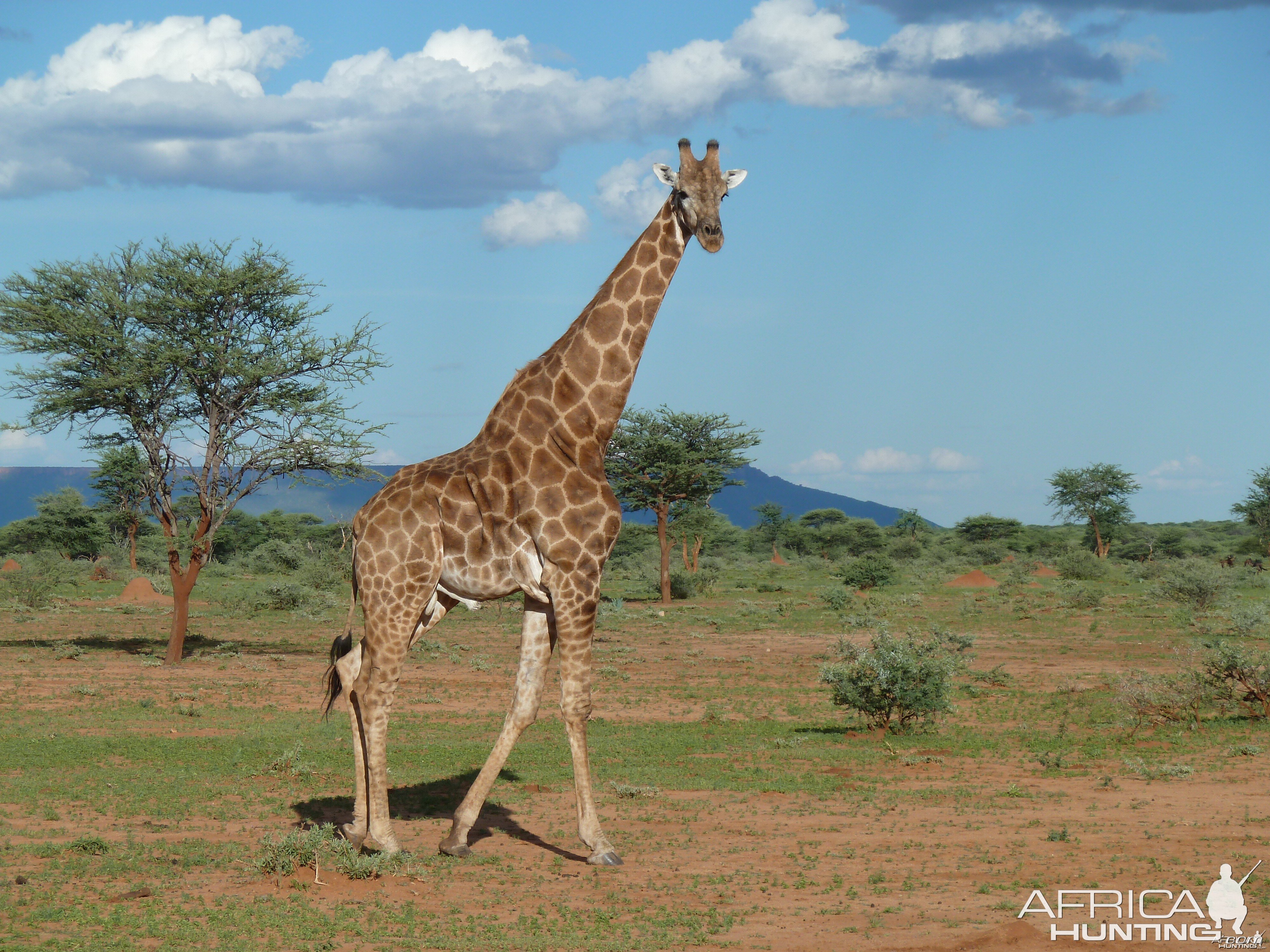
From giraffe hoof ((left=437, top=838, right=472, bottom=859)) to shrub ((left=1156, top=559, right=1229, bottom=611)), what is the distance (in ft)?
96.4

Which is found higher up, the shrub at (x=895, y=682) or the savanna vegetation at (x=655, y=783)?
the shrub at (x=895, y=682)

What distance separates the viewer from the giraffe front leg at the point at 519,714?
28.6 ft

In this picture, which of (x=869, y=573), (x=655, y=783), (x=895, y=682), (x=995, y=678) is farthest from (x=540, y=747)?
(x=869, y=573)

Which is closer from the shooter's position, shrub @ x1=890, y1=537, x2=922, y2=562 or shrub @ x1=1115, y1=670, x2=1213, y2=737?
shrub @ x1=1115, y1=670, x2=1213, y2=737

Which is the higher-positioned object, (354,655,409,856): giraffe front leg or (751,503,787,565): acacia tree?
(751,503,787,565): acacia tree

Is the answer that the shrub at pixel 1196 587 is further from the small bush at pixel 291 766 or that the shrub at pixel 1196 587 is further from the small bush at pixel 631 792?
the small bush at pixel 291 766

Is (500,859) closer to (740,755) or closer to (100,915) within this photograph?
(100,915)

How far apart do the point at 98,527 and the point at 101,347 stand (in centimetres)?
3453

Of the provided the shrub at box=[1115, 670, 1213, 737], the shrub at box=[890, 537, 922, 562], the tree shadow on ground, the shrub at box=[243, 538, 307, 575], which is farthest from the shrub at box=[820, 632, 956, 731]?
the shrub at box=[890, 537, 922, 562]

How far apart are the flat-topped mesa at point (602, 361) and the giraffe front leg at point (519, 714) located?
1.31 metres

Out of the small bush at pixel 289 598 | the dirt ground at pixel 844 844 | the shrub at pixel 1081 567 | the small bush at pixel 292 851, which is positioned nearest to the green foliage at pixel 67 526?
the small bush at pixel 289 598

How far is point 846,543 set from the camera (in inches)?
2822

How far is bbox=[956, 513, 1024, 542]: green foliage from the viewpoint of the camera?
74.7 metres

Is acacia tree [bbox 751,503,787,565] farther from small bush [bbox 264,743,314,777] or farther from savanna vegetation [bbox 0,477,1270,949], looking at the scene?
small bush [bbox 264,743,314,777]
